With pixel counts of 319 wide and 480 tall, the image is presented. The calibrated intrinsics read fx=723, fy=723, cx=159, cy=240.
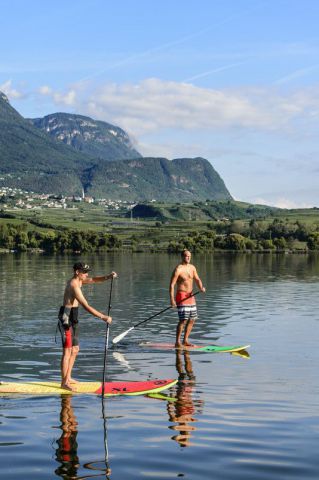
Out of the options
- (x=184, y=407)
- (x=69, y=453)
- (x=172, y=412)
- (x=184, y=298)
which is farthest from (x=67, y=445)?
(x=184, y=298)

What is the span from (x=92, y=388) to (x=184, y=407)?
7.82ft

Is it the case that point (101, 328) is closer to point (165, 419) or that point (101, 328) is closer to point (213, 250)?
point (165, 419)

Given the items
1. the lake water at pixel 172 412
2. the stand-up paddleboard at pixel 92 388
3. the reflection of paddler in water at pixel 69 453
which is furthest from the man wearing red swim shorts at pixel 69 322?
the reflection of paddler in water at pixel 69 453

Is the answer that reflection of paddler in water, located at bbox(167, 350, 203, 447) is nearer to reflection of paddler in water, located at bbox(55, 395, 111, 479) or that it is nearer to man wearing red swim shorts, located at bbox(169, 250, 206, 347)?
reflection of paddler in water, located at bbox(55, 395, 111, 479)

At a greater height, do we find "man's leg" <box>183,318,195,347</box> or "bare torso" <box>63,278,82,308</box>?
"bare torso" <box>63,278,82,308</box>

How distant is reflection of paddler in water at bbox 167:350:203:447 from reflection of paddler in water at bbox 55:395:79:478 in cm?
186

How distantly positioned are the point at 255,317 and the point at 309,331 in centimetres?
606

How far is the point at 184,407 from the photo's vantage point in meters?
15.6

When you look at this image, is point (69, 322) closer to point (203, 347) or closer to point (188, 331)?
point (203, 347)

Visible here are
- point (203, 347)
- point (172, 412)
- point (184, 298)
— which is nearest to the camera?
point (172, 412)

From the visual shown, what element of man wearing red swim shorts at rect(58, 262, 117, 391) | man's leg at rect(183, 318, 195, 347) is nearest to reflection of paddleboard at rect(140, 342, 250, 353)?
man's leg at rect(183, 318, 195, 347)

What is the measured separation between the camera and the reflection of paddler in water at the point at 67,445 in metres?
11.4

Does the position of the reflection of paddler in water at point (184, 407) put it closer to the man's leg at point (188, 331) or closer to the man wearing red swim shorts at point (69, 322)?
the man wearing red swim shorts at point (69, 322)

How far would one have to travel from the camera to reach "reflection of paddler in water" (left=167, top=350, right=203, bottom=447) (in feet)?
44.1
